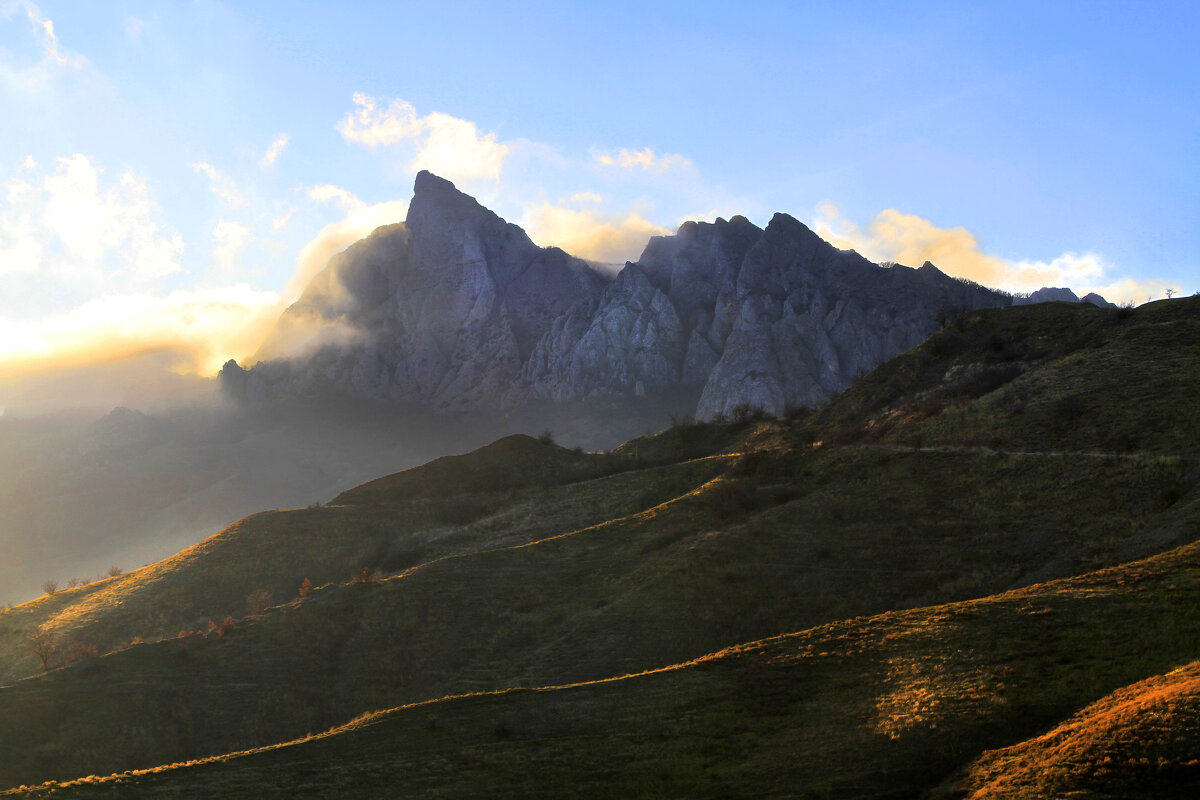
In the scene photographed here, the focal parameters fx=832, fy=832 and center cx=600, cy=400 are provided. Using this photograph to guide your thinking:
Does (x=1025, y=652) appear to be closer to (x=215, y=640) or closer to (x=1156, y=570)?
(x=1156, y=570)

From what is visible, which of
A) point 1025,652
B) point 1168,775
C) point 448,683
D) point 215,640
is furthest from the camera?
point 215,640

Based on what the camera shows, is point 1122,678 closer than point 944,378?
Yes

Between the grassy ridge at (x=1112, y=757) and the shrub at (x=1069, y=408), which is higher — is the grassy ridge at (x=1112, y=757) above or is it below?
below

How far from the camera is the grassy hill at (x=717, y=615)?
72.4ft

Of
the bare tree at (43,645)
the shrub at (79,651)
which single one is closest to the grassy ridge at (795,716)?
the shrub at (79,651)

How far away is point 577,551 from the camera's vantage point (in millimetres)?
52156

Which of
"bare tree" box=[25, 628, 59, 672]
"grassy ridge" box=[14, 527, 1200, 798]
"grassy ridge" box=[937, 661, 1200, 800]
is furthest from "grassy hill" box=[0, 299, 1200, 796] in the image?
"grassy ridge" box=[937, 661, 1200, 800]

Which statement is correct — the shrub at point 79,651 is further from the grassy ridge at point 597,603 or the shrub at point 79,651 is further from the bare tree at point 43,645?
the grassy ridge at point 597,603

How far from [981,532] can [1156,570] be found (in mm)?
13857

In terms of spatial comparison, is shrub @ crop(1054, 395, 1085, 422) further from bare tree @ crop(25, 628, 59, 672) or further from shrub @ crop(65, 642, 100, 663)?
bare tree @ crop(25, 628, 59, 672)

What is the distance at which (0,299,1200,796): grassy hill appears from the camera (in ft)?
72.4

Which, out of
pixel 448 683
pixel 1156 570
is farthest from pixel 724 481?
pixel 1156 570

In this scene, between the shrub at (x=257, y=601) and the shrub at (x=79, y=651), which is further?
the shrub at (x=257, y=601)

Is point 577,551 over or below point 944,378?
below
